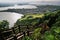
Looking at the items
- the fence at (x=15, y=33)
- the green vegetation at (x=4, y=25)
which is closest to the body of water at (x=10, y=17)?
the green vegetation at (x=4, y=25)

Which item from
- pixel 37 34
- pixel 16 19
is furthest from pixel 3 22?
pixel 37 34

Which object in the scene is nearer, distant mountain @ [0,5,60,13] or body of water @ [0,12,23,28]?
body of water @ [0,12,23,28]

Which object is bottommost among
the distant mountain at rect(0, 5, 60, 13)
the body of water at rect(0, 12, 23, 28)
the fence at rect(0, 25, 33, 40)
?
the fence at rect(0, 25, 33, 40)

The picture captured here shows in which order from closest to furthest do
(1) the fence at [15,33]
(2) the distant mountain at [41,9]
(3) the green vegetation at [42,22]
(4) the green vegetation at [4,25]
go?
(1) the fence at [15,33] < (4) the green vegetation at [4,25] < (3) the green vegetation at [42,22] < (2) the distant mountain at [41,9]

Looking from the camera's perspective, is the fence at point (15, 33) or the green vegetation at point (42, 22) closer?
the fence at point (15, 33)

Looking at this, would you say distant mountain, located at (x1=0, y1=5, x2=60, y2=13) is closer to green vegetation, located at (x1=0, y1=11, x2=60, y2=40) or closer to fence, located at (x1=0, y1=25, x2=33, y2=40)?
green vegetation, located at (x1=0, y1=11, x2=60, y2=40)

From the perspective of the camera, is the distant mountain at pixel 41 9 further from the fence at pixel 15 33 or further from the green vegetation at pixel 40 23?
the fence at pixel 15 33

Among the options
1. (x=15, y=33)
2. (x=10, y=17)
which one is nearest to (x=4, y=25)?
(x=10, y=17)

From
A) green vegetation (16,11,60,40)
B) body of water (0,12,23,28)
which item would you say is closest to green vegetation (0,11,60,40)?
green vegetation (16,11,60,40)

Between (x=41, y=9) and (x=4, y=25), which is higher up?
(x=41, y=9)

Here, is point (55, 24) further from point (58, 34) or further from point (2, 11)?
point (2, 11)

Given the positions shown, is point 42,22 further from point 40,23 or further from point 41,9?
point 41,9
